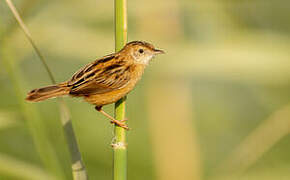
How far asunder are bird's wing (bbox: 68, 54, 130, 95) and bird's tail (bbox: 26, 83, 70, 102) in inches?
2.6

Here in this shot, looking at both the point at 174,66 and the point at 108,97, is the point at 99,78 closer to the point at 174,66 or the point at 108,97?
the point at 108,97

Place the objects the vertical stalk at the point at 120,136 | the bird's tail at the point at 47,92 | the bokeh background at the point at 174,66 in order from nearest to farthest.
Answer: the vertical stalk at the point at 120,136 < the bird's tail at the point at 47,92 < the bokeh background at the point at 174,66

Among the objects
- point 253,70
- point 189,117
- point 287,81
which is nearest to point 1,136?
point 189,117

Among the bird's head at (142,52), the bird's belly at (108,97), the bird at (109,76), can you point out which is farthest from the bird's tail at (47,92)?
the bird's head at (142,52)

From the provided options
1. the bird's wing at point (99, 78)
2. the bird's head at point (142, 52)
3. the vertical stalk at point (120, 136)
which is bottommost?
the vertical stalk at point (120, 136)

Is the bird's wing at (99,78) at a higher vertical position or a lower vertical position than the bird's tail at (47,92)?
higher

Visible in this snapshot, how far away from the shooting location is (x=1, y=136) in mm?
3820

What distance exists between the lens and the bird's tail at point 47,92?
3.08 metres

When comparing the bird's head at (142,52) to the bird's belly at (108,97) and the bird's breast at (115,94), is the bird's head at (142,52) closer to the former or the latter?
the bird's breast at (115,94)

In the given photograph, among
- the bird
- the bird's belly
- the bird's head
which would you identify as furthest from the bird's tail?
the bird's head

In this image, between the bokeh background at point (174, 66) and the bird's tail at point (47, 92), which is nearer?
the bird's tail at point (47, 92)

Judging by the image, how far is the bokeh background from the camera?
11.0ft

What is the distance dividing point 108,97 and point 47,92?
479mm

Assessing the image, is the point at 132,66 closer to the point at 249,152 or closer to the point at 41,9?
the point at 41,9
